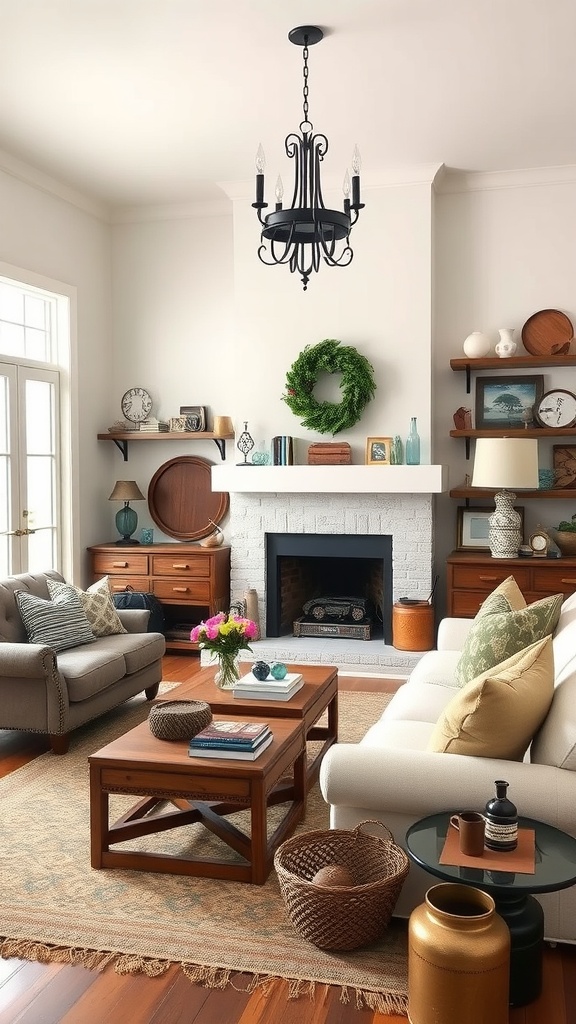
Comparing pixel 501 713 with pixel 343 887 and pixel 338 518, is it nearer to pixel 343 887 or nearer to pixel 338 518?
pixel 343 887

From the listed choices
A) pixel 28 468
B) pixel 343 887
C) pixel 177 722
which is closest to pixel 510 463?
pixel 177 722

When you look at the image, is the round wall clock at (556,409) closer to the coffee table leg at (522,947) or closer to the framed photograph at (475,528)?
the framed photograph at (475,528)

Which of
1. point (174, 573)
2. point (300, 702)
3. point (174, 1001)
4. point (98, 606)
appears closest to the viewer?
point (174, 1001)

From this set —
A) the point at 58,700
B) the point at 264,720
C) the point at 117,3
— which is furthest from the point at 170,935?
the point at 117,3

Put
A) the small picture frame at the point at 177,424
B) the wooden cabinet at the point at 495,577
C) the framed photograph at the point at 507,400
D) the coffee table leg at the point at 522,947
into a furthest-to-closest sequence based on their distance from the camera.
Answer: the small picture frame at the point at 177,424, the framed photograph at the point at 507,400, the wooden cabinet at the point at 495,577, the coffee table leg at the point at 522,947

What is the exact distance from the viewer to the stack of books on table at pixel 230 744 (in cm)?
286

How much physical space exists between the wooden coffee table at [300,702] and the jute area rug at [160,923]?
0.39 metres

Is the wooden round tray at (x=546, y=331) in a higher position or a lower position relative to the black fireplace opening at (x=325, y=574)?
higher

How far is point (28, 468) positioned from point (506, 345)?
3.21 meters

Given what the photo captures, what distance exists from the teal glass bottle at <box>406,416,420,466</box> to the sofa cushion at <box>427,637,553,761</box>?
3265mm

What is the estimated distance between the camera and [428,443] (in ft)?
18.9

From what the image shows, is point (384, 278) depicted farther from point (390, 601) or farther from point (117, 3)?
point (117, 3)

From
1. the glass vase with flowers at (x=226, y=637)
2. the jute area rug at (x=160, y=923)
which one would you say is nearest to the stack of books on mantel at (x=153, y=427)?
the glass vase with flowers at (x=226, y=637)

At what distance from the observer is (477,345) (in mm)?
5742
